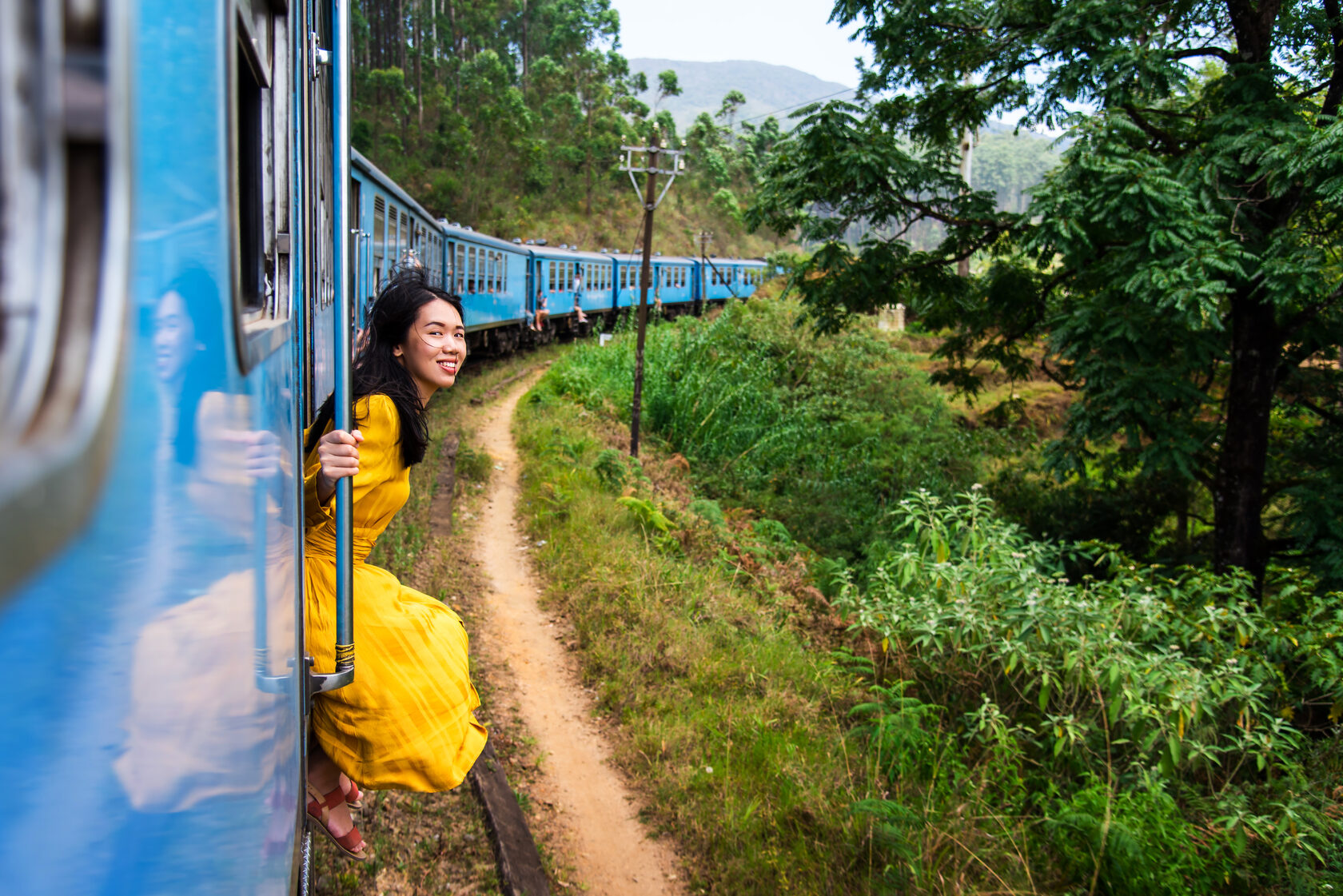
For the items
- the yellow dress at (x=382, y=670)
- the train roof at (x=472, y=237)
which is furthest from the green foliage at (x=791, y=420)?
the yellow dress at (x=382, y=670)

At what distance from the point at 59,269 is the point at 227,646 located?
56 centimetres

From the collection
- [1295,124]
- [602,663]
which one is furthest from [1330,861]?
[1295,124]

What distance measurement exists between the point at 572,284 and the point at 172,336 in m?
22.9

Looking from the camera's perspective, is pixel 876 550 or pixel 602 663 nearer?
pixel 602 663

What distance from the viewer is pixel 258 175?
1.43 meters

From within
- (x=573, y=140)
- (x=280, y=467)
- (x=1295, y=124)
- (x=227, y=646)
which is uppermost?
(x=573, y=140)

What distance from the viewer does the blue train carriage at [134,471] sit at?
0.45 metres

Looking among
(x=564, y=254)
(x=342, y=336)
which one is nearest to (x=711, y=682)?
(x=342, y=336)

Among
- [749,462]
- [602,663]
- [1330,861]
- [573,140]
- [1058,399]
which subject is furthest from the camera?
[573,140]

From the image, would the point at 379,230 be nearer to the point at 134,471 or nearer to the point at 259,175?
the point at 259,175

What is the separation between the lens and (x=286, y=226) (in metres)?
1.71

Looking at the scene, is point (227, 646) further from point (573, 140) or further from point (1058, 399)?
point (573, 140)

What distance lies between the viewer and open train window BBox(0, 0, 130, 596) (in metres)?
0.42

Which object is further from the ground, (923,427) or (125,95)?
(125,95)
